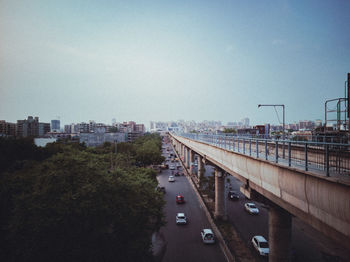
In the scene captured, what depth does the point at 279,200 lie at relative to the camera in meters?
7.42

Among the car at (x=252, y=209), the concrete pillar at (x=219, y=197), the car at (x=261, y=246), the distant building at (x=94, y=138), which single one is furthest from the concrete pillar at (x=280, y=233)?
the distant building at (x=94, y=138)

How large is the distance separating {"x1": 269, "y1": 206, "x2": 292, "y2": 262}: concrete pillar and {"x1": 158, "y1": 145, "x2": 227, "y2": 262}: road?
428 cm

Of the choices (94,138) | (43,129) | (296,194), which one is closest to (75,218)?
(296,194)

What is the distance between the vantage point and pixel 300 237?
1750 cm

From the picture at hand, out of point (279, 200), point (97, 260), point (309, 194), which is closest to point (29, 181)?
point (97, 260)

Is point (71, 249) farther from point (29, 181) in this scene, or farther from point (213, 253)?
point (213, 253)

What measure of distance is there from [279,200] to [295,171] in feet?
5.38

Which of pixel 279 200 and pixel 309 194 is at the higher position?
pixel 309 194

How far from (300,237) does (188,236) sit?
9.33 m

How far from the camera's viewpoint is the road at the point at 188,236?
48.7 ft

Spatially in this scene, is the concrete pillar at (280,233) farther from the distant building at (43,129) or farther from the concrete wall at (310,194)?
the distant building at (43,129)

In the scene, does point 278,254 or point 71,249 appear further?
point 278,254

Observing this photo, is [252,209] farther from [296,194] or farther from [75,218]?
[75,218]

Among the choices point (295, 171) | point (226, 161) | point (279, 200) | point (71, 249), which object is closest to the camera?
point (295, 171)
